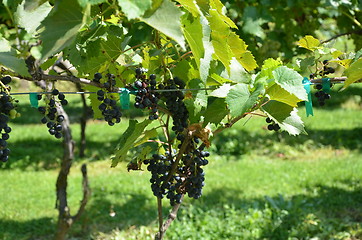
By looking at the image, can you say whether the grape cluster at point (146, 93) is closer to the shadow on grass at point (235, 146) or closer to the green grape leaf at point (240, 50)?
the green grape leaf at point (240, 50)

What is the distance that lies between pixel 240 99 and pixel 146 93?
0.99 ft

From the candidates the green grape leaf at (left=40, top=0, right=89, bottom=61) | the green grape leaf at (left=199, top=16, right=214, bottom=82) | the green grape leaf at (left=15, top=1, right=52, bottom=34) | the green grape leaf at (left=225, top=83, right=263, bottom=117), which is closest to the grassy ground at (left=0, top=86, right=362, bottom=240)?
the green grape leaf at (left=225, top=83, right=263, bottom=117)

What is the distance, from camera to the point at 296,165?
7.33m

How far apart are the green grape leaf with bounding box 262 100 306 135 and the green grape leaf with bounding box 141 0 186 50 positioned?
0.69 m

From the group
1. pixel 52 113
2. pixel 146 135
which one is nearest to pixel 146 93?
pixel 146 135

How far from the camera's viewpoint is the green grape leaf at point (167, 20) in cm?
106

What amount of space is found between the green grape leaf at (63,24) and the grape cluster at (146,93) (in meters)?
0.50

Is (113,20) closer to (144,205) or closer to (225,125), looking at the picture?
(225,125)

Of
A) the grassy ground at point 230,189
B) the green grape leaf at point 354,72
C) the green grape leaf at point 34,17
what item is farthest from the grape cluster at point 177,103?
the grassy ground at point 230,189

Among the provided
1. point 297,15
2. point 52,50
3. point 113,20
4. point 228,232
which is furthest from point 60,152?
point 52,50

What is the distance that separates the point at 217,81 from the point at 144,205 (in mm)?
4265

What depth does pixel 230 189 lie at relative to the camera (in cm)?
623

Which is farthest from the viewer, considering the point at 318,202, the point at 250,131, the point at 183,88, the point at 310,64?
the point at 250,131

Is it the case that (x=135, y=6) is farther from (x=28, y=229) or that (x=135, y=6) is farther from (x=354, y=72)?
(x=28, y=229)
